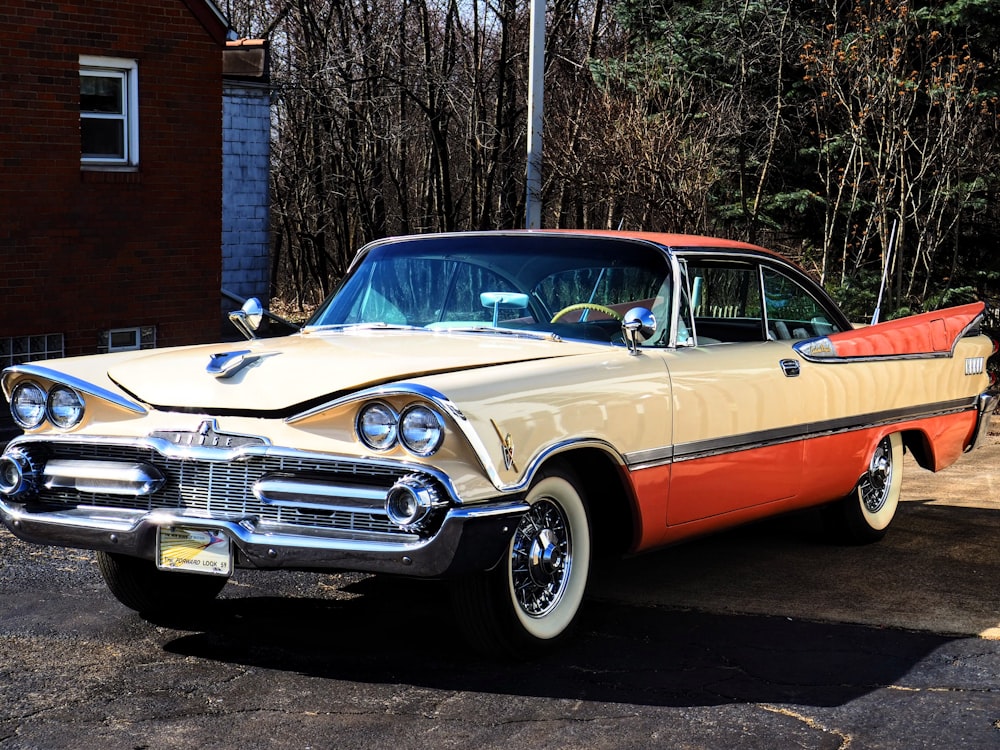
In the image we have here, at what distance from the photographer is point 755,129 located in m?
17.7

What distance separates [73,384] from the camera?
5.05 meters

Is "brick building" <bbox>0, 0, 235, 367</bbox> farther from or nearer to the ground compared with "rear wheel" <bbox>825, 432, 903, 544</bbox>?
farther from the ground

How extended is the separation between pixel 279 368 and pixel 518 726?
151cm

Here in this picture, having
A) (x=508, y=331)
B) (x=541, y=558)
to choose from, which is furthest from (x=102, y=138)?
(x=541, y=558)

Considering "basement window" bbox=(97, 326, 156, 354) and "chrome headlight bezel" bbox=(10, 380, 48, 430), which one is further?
"basement window" bbox=(97, 326, 156, 354)

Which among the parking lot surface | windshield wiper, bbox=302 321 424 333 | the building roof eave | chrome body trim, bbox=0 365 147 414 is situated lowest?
the parking lot surface

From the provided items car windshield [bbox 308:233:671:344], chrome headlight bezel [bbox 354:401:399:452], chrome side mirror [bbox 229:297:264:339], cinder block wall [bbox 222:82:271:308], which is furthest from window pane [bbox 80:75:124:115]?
chrome headlight bezel [bbox 354:401:399:452]

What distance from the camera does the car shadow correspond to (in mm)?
4781

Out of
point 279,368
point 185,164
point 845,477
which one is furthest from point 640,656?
point 185,164

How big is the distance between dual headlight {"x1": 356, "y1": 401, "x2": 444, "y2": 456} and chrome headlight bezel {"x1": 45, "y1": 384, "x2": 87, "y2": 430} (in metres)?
1.17

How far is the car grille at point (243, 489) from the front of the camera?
15.0ft

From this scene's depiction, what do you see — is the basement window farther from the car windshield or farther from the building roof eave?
the car windshield

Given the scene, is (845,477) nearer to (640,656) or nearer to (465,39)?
(640,656)

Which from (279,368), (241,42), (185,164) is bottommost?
(279,368)
